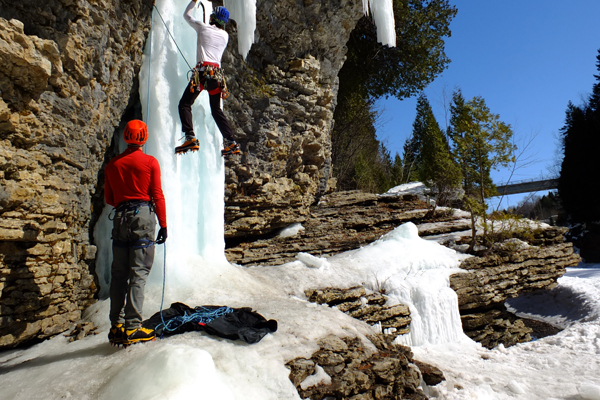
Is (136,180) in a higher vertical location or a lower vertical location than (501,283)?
higher

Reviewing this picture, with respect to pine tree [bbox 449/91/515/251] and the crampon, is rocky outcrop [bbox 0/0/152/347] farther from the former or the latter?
pine tree [bbox 449/91/515/251]

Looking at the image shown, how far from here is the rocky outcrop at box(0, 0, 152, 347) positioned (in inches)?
151

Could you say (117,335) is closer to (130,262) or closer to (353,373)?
(130,262)

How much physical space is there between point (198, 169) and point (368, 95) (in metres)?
14.2

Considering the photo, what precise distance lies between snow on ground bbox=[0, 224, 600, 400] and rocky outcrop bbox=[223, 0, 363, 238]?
8.85 ft

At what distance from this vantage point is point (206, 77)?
225 inches

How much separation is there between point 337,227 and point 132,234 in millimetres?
7781

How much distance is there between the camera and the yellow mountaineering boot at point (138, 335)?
3.45 meters

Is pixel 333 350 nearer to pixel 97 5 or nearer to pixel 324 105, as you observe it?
pixel 97 5

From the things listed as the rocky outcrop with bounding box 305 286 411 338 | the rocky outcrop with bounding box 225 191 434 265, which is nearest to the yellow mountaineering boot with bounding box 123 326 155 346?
the rocky outcrop with bounding box 305 286 411 338

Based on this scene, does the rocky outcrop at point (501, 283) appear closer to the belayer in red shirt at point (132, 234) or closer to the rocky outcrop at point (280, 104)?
the rocky outcrop at point (280, 104)

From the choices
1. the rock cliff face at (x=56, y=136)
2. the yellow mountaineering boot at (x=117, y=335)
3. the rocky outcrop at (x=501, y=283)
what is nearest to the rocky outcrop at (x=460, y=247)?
the rocky outcrop at (x=501, y=283)

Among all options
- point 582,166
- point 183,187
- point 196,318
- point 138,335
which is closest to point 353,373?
point 196,318

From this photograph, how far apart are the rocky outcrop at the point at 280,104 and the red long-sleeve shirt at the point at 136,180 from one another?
5.28m
